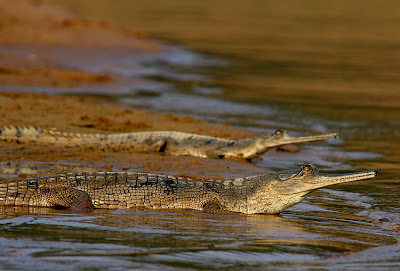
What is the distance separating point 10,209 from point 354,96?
11.8 m

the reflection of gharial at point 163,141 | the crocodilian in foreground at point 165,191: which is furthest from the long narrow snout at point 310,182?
the reflection of gharial at point 163,141

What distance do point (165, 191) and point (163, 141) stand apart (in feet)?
11.3

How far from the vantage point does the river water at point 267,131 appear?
208 inches

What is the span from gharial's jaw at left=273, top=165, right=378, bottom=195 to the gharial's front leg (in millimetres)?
1709

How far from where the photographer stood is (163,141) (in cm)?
1027

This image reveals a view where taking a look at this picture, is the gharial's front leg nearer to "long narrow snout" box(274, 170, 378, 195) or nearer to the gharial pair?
the gharial pair

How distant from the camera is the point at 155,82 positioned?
708 inches

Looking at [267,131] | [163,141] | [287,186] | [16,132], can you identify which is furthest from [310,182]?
[267,131]

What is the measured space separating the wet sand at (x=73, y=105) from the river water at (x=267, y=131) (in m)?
0.99

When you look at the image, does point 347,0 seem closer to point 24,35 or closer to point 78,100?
point 24,35

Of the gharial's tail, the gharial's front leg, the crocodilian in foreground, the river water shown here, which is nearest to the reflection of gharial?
the gharial's tail

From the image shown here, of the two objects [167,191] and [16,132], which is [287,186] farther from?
[16,132]

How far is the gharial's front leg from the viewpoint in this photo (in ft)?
21.5

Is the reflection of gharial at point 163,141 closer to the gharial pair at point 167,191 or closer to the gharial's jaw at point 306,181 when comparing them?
the gharial pair at point 167,191
